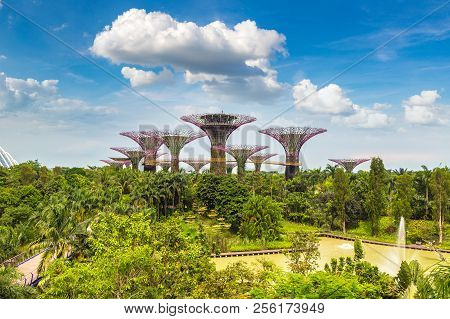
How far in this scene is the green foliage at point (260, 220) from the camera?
21562 millimetres

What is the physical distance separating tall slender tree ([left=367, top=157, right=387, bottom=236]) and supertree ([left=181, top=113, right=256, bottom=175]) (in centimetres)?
1672

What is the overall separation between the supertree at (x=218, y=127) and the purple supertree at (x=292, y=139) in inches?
145

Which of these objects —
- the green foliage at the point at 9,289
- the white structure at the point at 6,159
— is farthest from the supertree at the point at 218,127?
the white structure at the point at 6,159

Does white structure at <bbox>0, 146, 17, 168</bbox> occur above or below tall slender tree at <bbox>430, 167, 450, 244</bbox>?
above

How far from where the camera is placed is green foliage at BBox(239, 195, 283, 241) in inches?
849

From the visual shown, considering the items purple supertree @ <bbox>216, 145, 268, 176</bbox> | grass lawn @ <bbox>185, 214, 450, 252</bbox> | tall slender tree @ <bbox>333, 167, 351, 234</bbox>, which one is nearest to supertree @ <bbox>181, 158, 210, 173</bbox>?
→ purple supertree @ <bbox>216, 145, 268, 176</bbox>

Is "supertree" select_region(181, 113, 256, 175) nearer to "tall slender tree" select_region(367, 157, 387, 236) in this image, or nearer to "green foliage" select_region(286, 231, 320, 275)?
"tall slender tree" select_region(367, 157, 387, 236)

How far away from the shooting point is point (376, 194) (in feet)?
77.2

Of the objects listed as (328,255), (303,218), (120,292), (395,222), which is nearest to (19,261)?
(120,292)

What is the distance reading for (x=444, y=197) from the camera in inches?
874

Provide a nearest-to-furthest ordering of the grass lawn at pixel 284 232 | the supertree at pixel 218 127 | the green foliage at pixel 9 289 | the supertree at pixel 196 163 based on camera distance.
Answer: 1. the green foliage at pixel 9 289
2. the grass lawn at pixel 284 232
3. the supertree at pixel 218 127
4. the supertree at pixel 196 163

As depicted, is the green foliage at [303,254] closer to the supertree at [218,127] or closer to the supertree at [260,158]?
the supertree at [218,127]

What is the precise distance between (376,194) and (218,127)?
58.3 ft

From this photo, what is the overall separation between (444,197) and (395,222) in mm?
3065
